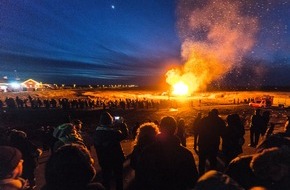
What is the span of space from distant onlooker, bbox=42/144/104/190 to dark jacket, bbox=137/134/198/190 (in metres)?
0.87

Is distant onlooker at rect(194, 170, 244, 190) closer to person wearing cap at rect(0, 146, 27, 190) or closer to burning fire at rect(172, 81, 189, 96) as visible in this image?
person wearing cap at rect(0, 146, 27, 190)

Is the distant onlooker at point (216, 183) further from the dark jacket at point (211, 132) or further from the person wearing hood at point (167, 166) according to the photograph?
the dark jacket at point (211, 132)

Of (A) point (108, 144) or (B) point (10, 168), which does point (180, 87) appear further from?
(B) point (10, 168)

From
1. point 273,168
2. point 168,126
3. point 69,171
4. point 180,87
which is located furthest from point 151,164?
point 180,87

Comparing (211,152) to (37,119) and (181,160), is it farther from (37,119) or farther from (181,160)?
(37,119)

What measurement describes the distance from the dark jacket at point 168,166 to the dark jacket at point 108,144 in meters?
1.79

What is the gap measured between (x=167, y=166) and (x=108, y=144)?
6.77ft

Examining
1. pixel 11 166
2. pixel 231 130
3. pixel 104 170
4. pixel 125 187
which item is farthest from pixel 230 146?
pixel 11 166

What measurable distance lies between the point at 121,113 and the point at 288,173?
96.0 ft

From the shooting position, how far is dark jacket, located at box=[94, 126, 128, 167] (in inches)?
216

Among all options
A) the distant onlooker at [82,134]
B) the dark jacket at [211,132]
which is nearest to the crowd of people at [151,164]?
the distant onlooker at [82,134]

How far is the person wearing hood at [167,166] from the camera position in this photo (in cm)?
367

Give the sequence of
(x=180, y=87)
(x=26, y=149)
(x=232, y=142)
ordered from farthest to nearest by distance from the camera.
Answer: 1. (x=180, y=87)
2. (x=232, y=142)
3. (x=26, y=149)

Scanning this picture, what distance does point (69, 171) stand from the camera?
295 cm
